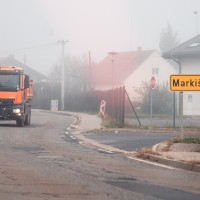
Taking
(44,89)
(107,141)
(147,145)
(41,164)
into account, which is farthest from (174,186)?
(44,89)

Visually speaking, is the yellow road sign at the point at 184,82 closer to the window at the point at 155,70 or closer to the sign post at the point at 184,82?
the sign post at the point at 184,82

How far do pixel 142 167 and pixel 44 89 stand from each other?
51.5m

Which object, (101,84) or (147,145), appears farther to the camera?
(101,84)

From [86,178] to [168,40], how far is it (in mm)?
135514

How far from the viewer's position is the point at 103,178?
10328mm

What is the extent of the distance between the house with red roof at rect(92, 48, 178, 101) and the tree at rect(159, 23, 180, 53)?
6036 cm

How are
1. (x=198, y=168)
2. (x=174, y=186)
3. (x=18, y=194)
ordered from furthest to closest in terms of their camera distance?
(x=198, y=168) → (x=174, y=186) → (x=18, y=194)

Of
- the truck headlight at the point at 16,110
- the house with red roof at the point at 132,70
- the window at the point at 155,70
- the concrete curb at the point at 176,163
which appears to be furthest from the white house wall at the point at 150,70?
the concrete curb at the point at 176,163

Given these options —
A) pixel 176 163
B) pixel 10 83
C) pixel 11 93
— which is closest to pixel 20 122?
pixel 11 93


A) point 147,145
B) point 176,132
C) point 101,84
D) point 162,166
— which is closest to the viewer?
point 162,166

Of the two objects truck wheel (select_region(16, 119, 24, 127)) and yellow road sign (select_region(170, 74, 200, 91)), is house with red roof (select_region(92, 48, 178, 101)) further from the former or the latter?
yellow road sign (select_region(170, 74, 200, 91))

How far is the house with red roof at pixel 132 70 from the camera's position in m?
72.2

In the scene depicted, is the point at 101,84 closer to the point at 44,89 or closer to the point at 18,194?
the point at 44,89

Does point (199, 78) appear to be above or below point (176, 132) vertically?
above
